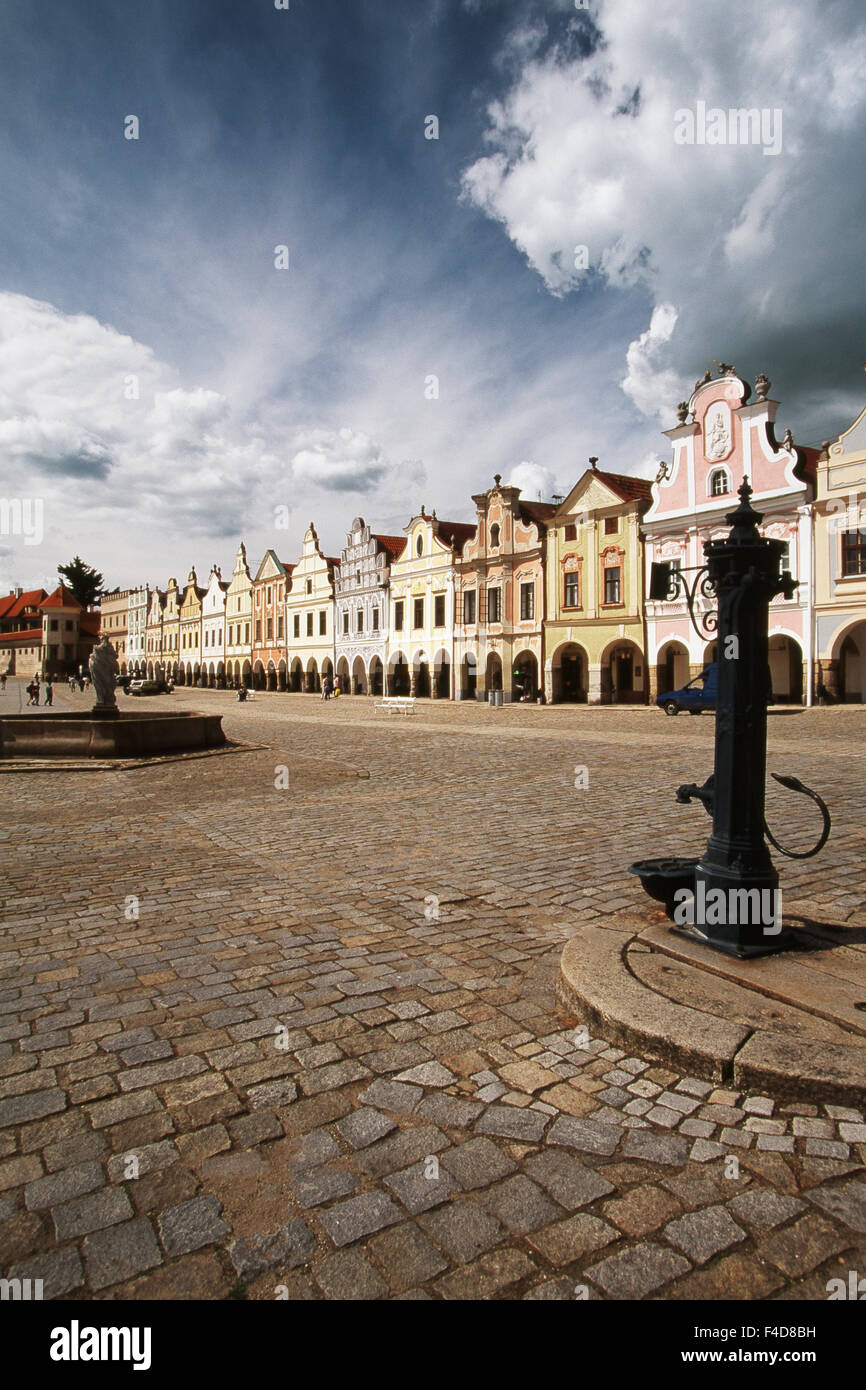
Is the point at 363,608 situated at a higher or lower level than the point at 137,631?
lower

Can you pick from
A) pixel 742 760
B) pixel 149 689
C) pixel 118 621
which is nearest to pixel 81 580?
pixel 118 621

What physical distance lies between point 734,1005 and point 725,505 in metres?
29.9

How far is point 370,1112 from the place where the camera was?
2.75m

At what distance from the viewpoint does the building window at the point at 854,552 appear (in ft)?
86.5

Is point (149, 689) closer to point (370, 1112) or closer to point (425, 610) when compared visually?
point (425, 610)

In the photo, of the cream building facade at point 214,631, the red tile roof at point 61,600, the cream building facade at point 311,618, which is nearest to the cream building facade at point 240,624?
the cream building facade at point 214,631

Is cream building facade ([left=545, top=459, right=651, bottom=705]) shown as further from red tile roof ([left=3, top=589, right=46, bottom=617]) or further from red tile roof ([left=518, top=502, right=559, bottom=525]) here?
red tile roof ([left=3, top=589, right=46, bottom=617])

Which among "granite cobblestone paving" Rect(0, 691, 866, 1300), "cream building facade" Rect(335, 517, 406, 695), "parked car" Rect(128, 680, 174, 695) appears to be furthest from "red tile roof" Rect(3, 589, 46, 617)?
"granite cobblestone paving" Rect(0, 691, 866, 1300)

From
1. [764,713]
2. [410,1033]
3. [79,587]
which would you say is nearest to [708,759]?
[764,713]

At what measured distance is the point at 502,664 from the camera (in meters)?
40.7

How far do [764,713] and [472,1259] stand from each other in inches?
111

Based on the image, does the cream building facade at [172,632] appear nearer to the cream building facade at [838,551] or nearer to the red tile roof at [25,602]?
the red tile roof at [25,602]
